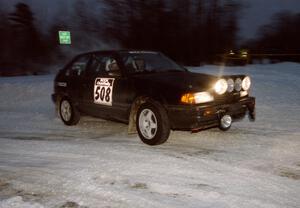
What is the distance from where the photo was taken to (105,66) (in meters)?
6.99

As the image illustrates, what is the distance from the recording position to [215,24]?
3120 centimetres

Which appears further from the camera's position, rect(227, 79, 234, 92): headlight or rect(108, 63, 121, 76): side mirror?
rect(108, 63, 121, 76): side mirror

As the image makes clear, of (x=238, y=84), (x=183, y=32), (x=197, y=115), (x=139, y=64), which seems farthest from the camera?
(x=183, y=32)

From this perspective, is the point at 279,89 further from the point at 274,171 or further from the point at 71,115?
the point at 274,171

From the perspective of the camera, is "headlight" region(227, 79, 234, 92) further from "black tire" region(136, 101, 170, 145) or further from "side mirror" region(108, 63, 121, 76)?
"side mirror" region(108, 63, 121, 76)

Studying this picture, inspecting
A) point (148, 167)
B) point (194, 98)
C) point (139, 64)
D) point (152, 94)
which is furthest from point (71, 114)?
point (148, 167)

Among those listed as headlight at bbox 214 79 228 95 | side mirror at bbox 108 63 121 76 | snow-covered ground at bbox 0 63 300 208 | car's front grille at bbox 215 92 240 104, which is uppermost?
side mirror at bbox 108 63 121 76

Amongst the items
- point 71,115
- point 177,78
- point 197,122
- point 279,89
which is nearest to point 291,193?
point 197,122

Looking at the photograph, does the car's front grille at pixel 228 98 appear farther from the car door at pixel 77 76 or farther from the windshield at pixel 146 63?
the car door at pixel 77 76

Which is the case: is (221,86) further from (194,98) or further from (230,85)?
(194,98)

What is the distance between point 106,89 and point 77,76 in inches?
41.1

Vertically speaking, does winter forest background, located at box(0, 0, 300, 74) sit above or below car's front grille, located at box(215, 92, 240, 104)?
above

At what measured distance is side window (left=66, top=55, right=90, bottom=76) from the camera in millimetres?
7516

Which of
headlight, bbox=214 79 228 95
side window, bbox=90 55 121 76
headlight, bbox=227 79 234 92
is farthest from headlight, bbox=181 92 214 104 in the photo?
side window, bbox=90 55 121 76
